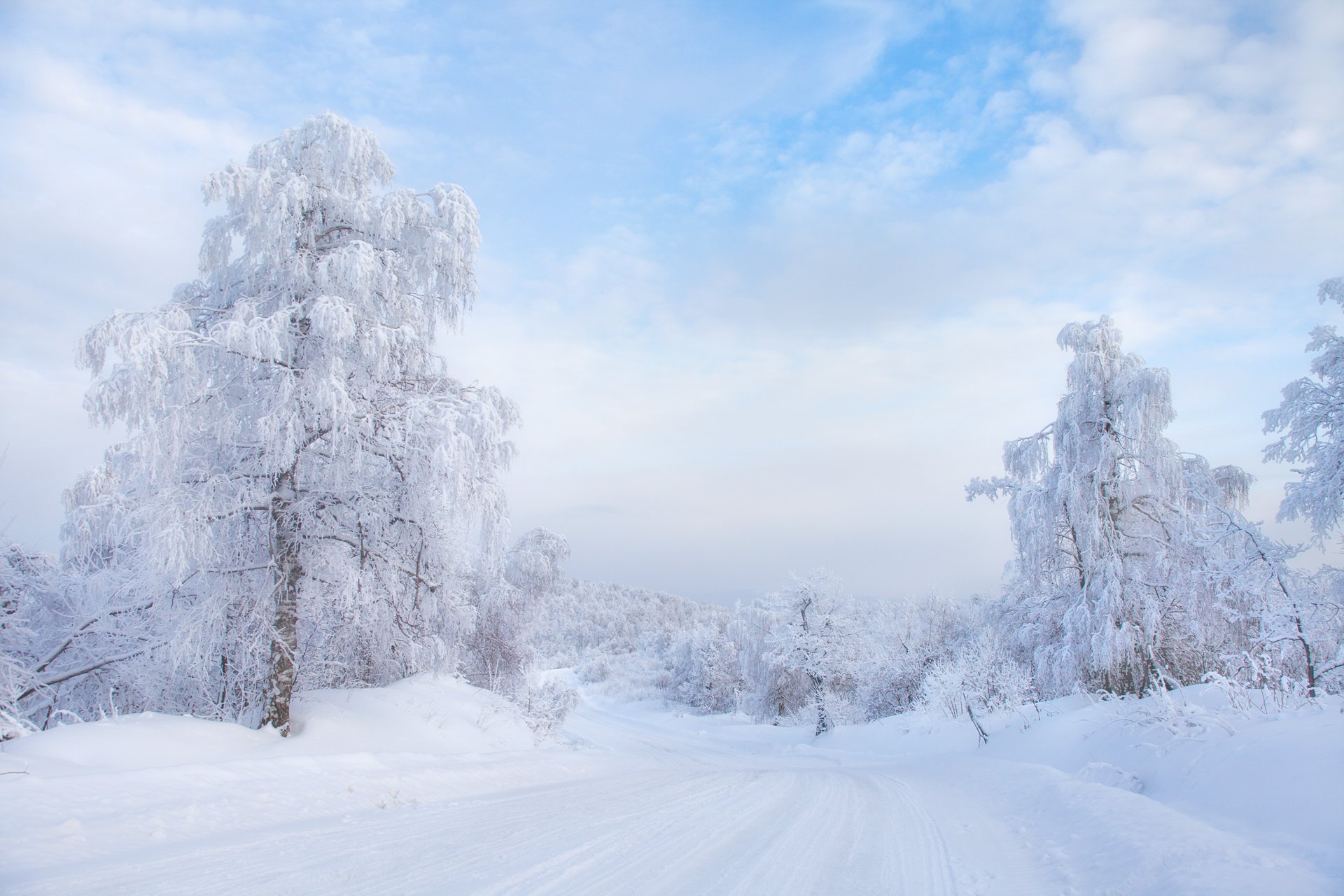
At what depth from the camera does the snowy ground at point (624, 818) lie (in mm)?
4086

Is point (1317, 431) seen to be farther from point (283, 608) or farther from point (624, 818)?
point (283, 608)

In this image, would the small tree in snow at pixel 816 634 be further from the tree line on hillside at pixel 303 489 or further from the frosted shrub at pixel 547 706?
the tree line on hillside at pixel 303 489

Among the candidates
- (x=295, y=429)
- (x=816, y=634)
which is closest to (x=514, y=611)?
(x=816, y=634)

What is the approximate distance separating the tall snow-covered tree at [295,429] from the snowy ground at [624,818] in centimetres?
151

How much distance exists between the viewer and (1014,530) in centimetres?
1570

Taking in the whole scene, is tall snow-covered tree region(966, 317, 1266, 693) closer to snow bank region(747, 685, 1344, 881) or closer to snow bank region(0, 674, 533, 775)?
snow bank region(747, 685, 1344, 881)

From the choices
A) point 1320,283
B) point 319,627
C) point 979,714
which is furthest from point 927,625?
point 319,627

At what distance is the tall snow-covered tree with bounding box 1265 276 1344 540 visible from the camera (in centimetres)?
835

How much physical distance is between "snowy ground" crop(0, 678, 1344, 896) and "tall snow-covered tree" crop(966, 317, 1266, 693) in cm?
489

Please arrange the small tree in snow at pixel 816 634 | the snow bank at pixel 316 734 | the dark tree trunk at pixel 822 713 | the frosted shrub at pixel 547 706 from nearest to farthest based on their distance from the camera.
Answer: the snow bank at pixel 316 734 → the frosted shrub at pixel 547 706 → the dark tree trunk at pixel 822 713 → the small tree in snow at pixel 816 634

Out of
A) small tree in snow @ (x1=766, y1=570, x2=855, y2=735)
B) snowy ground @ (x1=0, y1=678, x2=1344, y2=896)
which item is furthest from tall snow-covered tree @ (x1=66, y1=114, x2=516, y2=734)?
small tree in snow @ (x1=766, y1=570, x2=855, y2=735)

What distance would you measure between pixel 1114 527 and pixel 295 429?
52.9 feet

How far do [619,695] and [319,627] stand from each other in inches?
1903

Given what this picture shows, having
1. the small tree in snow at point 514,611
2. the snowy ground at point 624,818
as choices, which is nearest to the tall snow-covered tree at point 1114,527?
the snowy ground at point 624,818
